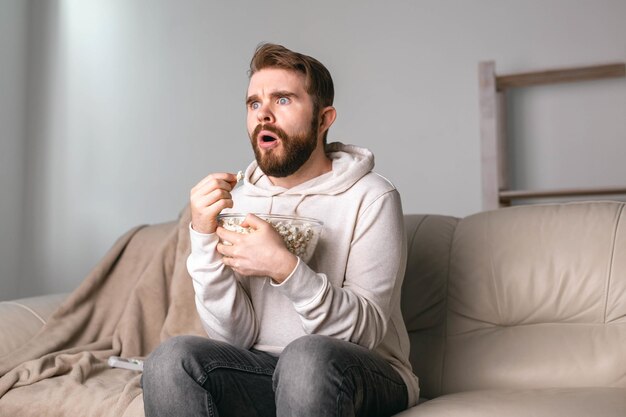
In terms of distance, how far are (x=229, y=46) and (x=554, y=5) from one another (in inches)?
56.1

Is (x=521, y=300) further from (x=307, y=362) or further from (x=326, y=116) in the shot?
(x=307, y=362)

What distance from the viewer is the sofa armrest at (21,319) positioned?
2127mm

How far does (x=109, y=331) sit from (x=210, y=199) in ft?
3.41

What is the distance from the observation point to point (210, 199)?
4.73 feet

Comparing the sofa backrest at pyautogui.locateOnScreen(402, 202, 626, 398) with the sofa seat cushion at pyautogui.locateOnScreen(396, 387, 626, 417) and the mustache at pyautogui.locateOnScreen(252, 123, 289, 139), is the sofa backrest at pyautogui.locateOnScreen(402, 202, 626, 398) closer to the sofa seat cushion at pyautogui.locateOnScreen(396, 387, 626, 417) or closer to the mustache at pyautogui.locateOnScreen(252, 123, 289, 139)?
the sofa seat cushion at pyautogui.locateOnScreen(396, 387, 626, 417)

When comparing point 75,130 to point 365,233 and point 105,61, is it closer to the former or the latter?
point 105,61

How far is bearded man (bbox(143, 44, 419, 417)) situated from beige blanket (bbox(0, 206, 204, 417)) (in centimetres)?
38

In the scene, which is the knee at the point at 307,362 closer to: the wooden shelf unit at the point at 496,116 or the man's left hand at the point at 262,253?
the man's left hand at the point at 262,253

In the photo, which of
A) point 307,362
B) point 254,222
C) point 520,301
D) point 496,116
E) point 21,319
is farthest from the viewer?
point 496,116

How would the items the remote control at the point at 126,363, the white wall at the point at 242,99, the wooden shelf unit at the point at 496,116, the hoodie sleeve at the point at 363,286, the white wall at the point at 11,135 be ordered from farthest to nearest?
the white wall at the point at 11,135 < the white wall at the point at 242,99 < the wooden shelf unit at the point at 496,116 < the remote control at the point at 126,363 < the hoodie sleeve at the point at 363,286

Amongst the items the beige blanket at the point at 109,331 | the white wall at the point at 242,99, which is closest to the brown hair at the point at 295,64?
the beige blanket at the point at 109,331

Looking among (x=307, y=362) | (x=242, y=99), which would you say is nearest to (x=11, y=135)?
(x=242, y=99)

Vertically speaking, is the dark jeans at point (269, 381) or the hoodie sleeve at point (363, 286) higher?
the hoodie sleeve at point (363, 286)

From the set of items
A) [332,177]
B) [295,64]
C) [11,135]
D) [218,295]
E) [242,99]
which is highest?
[242,99]
